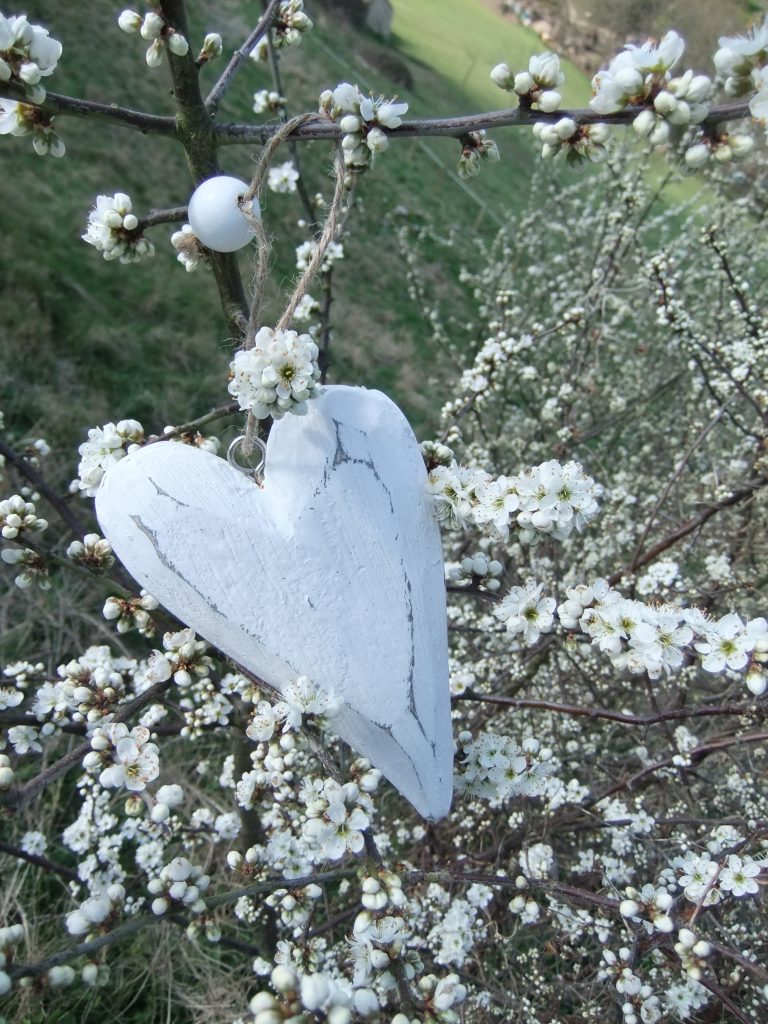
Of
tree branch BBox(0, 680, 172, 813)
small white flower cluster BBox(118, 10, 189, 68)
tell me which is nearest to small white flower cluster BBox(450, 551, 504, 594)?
tree branch BBox(0, 680, 172, 813)

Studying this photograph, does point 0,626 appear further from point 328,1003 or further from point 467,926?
point 328,1003

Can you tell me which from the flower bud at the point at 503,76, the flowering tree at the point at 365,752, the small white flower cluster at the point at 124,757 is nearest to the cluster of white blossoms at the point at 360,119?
the flowering tree at the point at 365,752

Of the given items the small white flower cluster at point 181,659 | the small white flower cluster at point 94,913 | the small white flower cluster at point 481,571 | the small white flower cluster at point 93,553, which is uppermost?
the small white flower cluster at point 481,571

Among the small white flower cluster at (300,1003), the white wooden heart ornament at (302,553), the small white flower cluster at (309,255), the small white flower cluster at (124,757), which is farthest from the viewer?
the small white flower cluster at (309,255)

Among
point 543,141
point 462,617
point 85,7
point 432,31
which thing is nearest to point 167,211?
point 543,141

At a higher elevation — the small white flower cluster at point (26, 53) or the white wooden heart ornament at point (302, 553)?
the small white flower cluster at point (26, 53)

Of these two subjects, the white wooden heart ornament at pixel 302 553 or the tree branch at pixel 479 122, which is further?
the white wooden heart ornament at pixel 302 553

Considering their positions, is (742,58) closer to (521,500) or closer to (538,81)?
(538,81)

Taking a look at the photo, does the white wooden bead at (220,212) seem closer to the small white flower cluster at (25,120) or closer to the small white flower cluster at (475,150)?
the small white flower cluster at (25,120)
